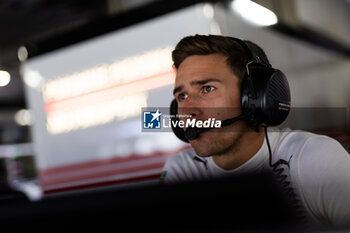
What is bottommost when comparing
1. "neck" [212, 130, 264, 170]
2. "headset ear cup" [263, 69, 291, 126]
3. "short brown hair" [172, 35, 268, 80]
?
"neck" [212, 130, 264, 170]

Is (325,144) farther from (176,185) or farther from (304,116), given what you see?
(176,185)

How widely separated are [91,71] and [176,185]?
337 mm

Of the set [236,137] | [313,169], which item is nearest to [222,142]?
[236,137]

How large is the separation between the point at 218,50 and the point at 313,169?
0.20 m

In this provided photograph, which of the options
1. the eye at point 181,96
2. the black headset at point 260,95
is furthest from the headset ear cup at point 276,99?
the eye at point 181,96

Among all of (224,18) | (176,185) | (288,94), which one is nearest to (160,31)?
(224,18)

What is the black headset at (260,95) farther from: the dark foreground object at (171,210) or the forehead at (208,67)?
the dark foreground object at (171,210)

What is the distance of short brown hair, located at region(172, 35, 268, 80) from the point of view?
2.01ft

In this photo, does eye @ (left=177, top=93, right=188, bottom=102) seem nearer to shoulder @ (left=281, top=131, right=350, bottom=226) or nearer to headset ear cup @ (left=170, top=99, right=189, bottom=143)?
headset ear cup @ (left=170, top=99, right=189, bottom=143)

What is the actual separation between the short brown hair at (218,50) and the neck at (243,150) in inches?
3.2

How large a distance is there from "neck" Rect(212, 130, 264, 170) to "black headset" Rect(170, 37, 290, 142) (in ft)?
0.05

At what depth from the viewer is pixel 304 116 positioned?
647 millimetres

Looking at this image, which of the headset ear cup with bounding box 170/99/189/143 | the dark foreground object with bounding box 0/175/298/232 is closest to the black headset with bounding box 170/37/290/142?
the headset ear cup with bounding box 170/99/189/143

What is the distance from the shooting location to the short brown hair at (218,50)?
0.61 metres
